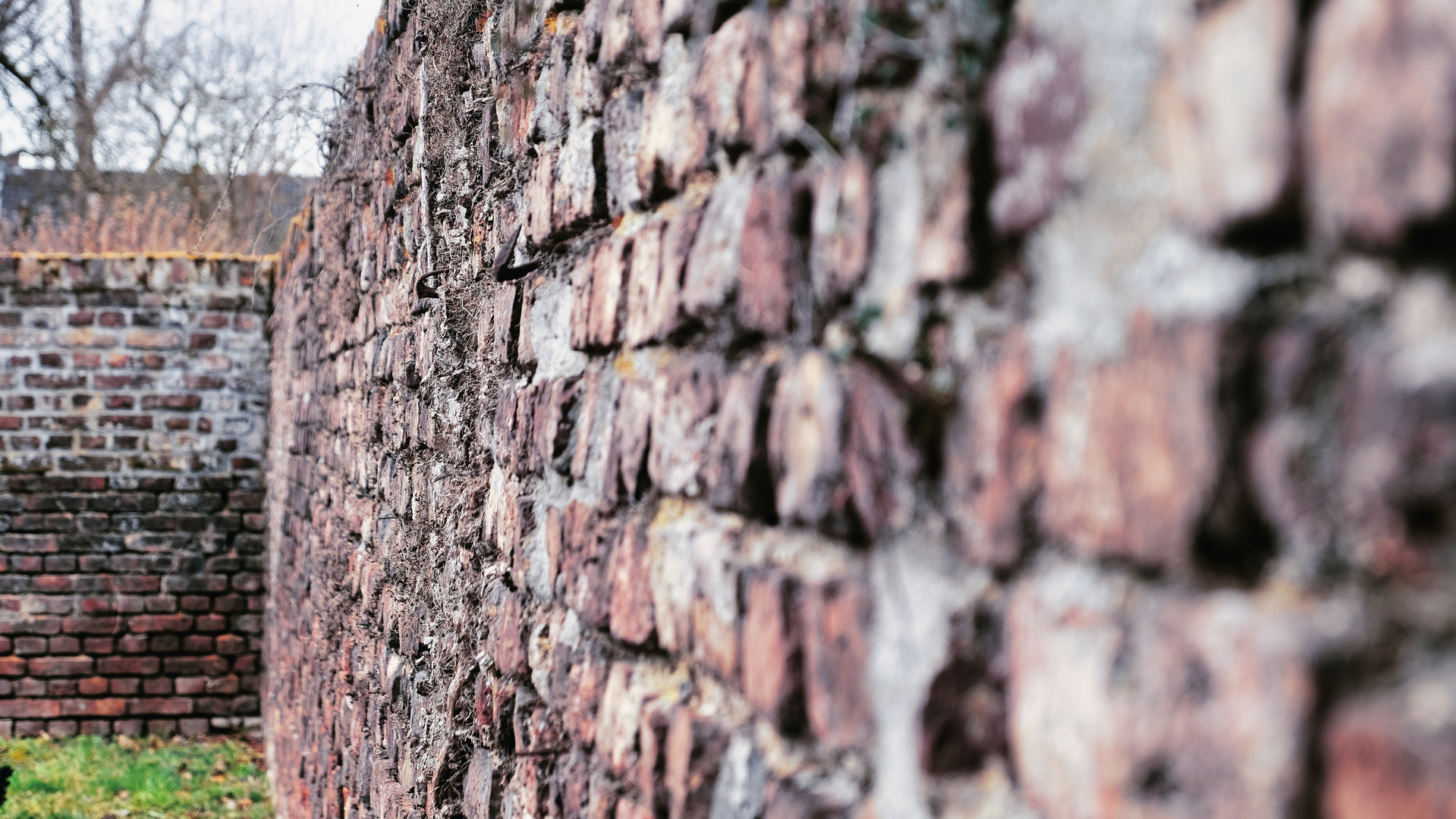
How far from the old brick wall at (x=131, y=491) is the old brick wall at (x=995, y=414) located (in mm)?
5383

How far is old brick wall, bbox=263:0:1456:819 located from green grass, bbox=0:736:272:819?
4.56 m

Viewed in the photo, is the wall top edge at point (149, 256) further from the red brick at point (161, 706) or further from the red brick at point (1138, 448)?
the red brick at point (1138, 448)

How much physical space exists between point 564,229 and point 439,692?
2.89 feet

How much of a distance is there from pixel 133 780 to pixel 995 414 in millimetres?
5969

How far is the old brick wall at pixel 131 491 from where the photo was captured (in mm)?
5887

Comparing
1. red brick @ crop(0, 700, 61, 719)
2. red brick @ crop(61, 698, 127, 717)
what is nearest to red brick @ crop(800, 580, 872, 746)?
red brick @ crop(61, 698, 127, 717)

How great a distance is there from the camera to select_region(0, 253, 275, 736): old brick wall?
5887 millimetres

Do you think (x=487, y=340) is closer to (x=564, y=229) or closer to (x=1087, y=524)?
(x=564, y=229)

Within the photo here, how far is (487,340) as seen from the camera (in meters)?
1.68

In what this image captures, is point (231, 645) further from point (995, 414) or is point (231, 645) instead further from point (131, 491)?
point (995, 414)

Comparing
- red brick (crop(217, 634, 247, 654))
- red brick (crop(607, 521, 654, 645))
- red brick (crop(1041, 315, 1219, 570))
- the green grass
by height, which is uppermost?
red brick (crop(1041, 315, 1219, 570))

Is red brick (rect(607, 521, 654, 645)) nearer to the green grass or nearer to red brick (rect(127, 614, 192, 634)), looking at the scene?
the green grass

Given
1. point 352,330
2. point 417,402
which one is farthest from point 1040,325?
point 352,330

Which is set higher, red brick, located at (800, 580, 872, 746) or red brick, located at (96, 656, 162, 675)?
red brick, located at (800, 580, 872, 746)
